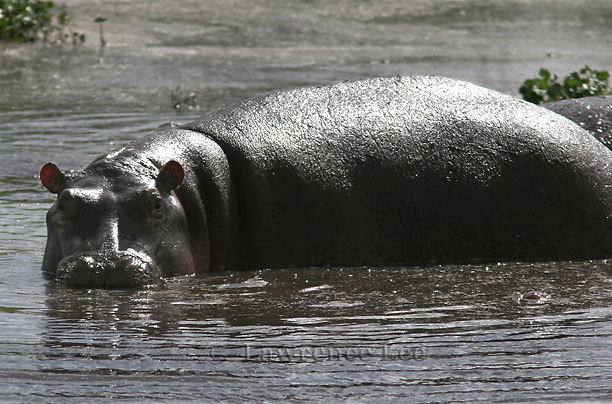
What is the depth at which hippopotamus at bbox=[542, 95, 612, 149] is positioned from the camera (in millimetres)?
7172

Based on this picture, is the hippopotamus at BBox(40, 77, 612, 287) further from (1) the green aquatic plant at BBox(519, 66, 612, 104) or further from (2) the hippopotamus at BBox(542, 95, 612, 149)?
(1) the green aquatic plant at BBox(519, 66, 612, 104)

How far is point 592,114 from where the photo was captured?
7273mm

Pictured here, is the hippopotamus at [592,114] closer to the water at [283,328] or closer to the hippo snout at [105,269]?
the water at [283,328]

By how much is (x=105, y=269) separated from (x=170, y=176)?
0.64 meters

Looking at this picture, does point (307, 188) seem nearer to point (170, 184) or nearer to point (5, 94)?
point (170, 184)

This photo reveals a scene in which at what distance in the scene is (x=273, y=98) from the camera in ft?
21.9

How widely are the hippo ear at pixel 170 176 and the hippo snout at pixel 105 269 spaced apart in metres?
0.46

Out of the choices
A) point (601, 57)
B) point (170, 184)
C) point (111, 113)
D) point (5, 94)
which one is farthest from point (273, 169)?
point (601, 57)

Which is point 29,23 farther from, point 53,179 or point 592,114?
point 53,179

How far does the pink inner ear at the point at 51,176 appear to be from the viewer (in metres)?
5.73

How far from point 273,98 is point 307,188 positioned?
A: 76 cm

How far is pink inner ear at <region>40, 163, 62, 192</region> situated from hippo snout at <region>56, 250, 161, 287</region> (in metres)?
0.53

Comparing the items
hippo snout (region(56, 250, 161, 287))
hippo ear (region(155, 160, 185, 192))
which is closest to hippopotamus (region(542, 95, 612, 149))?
hippo ear (region(155, 160, 185, 192))

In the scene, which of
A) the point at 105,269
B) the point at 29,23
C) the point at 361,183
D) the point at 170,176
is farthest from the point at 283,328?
the point at 29,23
